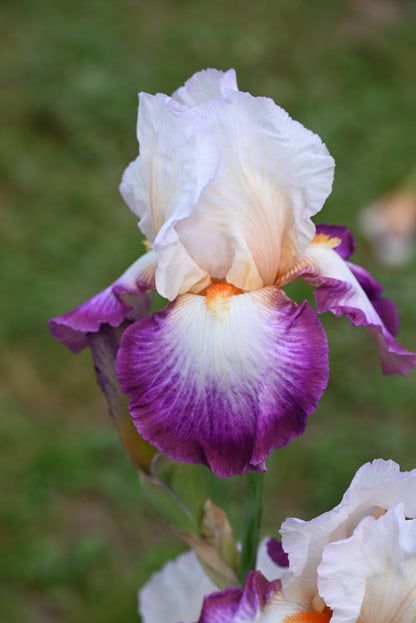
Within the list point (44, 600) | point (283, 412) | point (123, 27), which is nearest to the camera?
point (283, 412)

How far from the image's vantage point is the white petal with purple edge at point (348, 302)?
67 centimetres

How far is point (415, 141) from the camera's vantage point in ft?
11.4

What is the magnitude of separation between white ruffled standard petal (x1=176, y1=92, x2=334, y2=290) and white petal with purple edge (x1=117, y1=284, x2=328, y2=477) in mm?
73

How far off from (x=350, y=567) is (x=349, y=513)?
0.04 m

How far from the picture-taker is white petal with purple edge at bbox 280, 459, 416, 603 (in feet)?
1.90

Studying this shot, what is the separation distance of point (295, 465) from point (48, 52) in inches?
90.6

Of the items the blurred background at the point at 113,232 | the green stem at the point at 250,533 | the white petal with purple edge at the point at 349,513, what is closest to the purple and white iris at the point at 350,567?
the white petal with purple edge at the point at 349,513

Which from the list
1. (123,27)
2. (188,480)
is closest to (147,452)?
(188,480)

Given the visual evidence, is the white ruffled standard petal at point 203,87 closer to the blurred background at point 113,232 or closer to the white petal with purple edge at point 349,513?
the white petal with purple edge at point 349,513

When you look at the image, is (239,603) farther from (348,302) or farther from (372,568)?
(348,302)

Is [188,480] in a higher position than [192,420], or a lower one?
lower

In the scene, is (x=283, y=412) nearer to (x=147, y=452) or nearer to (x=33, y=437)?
(x=147, y=452)

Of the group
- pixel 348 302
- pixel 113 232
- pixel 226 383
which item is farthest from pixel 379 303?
pixel 113 232

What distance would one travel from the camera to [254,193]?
2.20 ft
